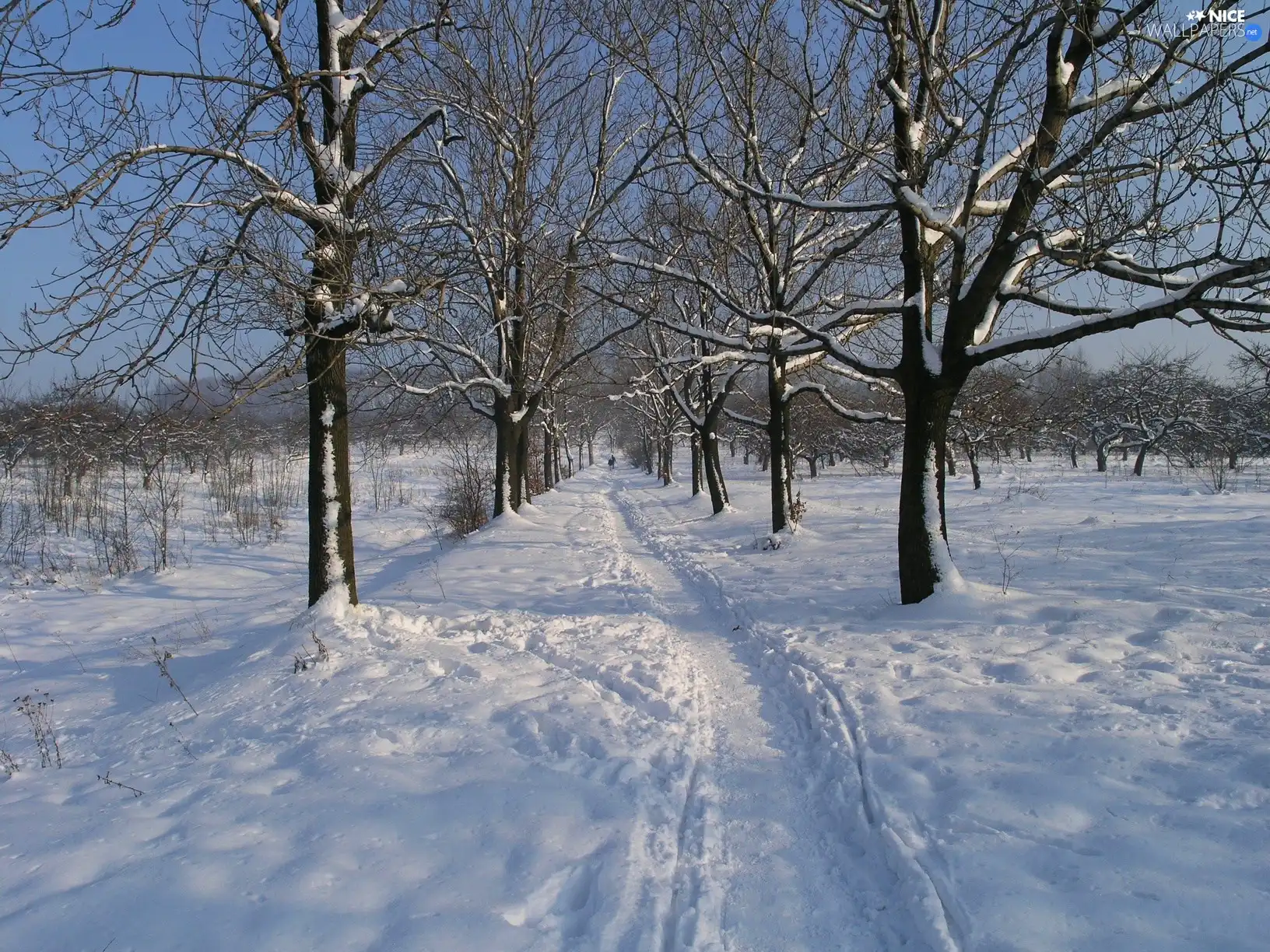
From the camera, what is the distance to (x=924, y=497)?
645 cm

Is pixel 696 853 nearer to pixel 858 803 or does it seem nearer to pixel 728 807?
pixel 728 807

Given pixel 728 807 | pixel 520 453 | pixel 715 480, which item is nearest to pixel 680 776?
pixel 728 807

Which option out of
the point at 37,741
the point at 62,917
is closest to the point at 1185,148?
the point at 62,917

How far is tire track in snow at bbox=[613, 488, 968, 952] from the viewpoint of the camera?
7.86 ft

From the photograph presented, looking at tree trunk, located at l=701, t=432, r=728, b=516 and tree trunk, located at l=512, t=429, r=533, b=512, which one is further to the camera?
tree trunk, located at l=701, t=432, r=728, b=516

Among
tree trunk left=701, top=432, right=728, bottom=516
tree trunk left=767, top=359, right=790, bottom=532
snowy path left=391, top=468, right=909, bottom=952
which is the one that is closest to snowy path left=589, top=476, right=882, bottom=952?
snowy path left=391, top=468, right=909, bottom=952

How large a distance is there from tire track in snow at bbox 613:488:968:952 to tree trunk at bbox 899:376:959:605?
173 centimetres

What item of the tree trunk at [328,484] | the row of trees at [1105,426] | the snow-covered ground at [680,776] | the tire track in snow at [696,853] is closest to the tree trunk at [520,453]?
the row of trees at [1105,426]

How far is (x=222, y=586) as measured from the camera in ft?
39.1

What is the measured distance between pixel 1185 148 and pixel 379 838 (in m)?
6.99

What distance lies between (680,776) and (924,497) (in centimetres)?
436

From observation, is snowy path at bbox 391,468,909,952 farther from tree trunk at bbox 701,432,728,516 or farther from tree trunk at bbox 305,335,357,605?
tree trunk at bbox 701,432,728,516

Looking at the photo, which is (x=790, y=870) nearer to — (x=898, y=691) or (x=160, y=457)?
(x=898, y=691)

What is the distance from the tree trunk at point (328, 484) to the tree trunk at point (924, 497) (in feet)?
20.0
